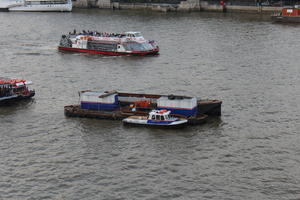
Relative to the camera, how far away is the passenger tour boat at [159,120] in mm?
46594

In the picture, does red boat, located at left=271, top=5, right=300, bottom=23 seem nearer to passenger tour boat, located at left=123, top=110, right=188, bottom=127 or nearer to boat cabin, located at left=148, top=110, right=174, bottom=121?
passenger tour boat, located at left=123, top=110, right=188, bottom=127

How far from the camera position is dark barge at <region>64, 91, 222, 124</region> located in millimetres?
48250

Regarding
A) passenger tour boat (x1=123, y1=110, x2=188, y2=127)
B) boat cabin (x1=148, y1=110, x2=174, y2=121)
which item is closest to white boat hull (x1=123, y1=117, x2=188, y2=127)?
passenger tour boat (x1=123, y1=110, x2=188, y2=127)

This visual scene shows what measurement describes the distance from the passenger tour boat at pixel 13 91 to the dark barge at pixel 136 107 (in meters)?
7.11

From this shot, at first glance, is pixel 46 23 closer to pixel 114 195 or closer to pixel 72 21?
pixel 72 21

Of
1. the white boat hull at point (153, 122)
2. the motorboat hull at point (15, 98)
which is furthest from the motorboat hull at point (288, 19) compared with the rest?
the white boat hull at point (153, 122)

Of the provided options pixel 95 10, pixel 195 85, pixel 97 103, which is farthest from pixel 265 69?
pixel 95 10

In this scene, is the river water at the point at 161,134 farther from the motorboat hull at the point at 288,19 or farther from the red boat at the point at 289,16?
the red boat at the point at 289,16

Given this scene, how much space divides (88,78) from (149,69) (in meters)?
9.38

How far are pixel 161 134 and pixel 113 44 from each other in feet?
140

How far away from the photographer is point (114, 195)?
117 ft

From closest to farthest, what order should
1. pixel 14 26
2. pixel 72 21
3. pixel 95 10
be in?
pixel 14 26, pixel 72 21, pixel 95 10

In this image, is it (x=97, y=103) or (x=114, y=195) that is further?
(x=97, y=103)

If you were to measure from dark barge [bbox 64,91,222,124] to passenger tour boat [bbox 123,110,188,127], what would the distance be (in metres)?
1.05
